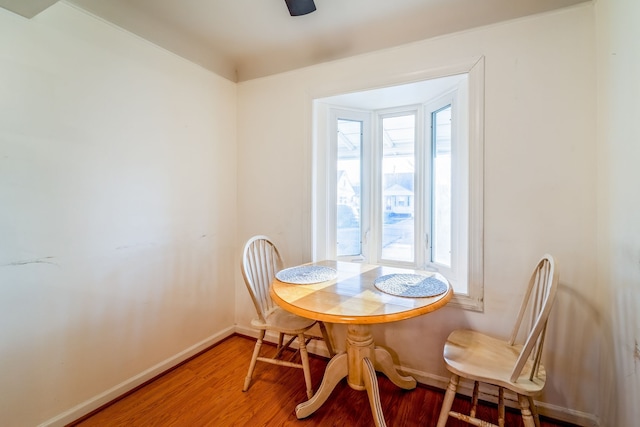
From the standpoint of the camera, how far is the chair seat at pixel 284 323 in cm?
162

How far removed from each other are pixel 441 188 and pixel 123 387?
8.10 feet

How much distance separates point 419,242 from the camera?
215 cm

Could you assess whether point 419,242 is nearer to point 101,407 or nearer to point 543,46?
point 543,46

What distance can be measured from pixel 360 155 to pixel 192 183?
1372 mm

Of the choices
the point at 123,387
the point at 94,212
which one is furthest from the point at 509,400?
the point at 94,212

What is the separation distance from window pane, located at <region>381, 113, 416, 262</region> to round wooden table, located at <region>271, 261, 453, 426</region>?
0.53m

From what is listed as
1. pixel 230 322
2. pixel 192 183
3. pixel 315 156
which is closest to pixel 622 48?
pixel 315 156

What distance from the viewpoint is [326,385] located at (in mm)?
1509

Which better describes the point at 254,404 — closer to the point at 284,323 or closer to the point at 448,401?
the point at 284,323

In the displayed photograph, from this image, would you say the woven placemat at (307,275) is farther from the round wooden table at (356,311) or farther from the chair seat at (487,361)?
the chair seat at (487,361)

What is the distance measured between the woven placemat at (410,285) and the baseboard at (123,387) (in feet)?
5.05

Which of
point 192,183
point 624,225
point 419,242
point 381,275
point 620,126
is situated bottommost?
point 381,275

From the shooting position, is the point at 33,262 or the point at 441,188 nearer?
the point at 33,262

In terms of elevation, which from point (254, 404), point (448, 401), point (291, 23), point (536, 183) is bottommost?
point (254, 404)
